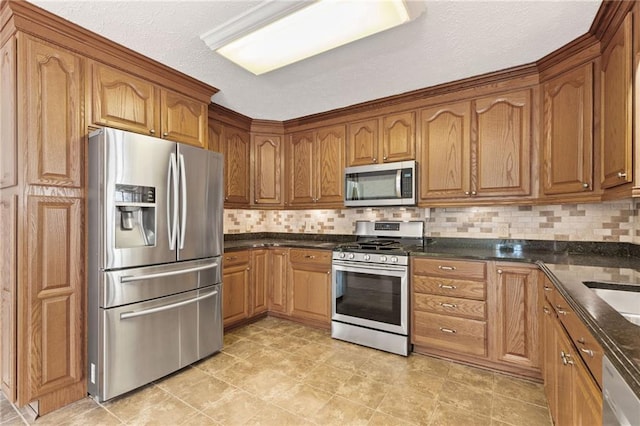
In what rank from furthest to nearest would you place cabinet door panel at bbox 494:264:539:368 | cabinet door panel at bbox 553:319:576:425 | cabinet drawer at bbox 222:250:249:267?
cabinet drawer at bbox 222:250:249:267 < cabinet door panel at bbox 494:264:539:368 < cabinet door panel at bbox 553:319:576:425

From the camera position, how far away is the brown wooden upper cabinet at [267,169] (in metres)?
3.78

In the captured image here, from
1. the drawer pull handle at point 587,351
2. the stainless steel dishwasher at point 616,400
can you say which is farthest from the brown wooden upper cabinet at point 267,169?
the stainless steel dishwasher at point 616,400

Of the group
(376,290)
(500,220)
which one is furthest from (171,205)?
(500,220)

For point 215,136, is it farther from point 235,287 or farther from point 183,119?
point 235,287

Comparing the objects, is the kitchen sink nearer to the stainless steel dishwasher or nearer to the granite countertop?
the granite countertop

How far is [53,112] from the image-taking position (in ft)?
6.10

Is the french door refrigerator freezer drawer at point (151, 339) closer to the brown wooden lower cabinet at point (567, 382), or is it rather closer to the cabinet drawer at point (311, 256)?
the cabinet drawer at point (311, 256)

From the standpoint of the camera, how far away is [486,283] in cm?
230

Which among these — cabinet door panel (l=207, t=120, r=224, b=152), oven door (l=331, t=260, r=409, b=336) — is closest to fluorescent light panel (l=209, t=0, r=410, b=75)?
Answer: cabinet door panel (l=207, t=120, r=224, b=152)

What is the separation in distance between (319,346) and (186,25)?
2.68m

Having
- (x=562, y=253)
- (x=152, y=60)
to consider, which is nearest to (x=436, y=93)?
(x=562, y=253)

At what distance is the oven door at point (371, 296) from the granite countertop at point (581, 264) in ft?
0.90

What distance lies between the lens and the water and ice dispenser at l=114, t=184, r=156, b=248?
6.57 ft

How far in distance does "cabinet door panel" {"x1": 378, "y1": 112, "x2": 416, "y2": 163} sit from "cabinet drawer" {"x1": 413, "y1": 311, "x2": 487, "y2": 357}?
58.4 inches
